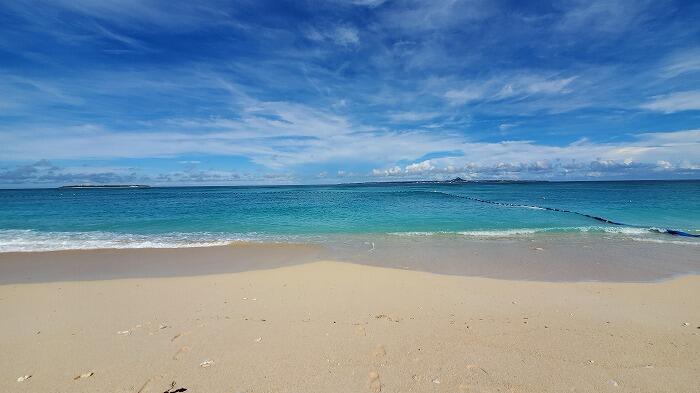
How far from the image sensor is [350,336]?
517 centimetres

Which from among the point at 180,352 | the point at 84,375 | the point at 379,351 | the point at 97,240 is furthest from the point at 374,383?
the point at 97,240

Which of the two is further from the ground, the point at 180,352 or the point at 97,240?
the point at 180,352

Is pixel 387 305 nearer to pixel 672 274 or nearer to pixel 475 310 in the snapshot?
pixel 475 310

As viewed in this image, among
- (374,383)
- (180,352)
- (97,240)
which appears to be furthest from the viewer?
(97,240)

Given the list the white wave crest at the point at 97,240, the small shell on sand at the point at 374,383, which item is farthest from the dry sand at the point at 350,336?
the white wave crest at the point at 97,240

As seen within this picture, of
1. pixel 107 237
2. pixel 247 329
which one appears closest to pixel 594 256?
pixel 247 329

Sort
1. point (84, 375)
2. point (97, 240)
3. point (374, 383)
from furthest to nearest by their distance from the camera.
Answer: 1. point (97, 240)
2. point (84, 375)
3. point (374, 383)

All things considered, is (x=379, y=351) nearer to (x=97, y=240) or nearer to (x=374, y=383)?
(x=374, y=383)

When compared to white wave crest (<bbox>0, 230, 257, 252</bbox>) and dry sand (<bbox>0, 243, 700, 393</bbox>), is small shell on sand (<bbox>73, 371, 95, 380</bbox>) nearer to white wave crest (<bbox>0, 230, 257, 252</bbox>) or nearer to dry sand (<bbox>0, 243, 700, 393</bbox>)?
dry sand (<bbox>0, 243, 700, 393</bbox>)

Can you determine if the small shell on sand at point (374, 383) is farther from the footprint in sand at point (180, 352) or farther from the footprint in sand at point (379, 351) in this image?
the footprint in sand at point (180, 352)

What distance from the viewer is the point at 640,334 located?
524 cm

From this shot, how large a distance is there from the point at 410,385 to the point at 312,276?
537 cm

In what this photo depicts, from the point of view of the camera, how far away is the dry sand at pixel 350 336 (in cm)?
405

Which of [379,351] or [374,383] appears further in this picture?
[379,351]
